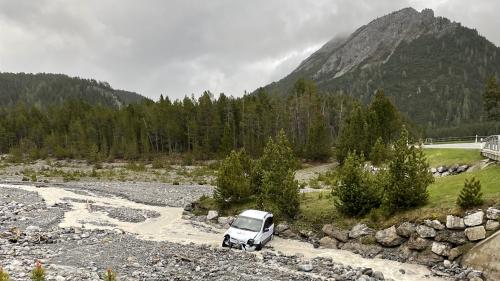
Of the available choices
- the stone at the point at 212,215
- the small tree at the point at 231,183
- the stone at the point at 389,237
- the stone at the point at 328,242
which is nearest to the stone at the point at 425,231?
the stone at the point at 389,237

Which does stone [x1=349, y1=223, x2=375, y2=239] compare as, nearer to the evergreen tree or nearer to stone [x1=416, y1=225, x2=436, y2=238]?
the evergreen tree

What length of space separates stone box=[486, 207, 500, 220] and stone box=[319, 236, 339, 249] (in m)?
9.42

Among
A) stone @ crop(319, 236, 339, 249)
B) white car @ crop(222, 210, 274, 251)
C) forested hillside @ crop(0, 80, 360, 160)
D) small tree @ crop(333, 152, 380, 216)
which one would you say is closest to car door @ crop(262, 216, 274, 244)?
white car @ crop(222, 210, 274, 251)

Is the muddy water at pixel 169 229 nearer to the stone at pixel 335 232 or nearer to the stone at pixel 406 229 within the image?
the stone at pixel 335 232

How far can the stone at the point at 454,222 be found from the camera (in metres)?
23.1

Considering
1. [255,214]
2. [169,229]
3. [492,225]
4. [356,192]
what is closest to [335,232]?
[356,192]

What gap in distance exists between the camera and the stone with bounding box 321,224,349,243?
89.2 ft

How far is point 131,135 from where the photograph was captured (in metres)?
113

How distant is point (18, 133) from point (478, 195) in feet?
504

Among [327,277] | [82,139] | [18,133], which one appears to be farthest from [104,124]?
[327,277]

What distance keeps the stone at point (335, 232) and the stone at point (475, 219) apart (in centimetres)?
762

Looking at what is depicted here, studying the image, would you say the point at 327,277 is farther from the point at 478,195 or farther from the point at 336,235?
the point at 478,195

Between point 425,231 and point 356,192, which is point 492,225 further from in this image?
point 356,192

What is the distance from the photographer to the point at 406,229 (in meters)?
25.0
